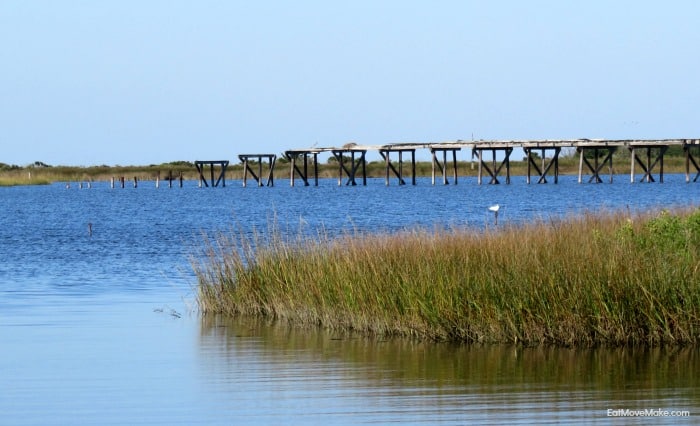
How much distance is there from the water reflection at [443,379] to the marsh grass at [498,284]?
27cm

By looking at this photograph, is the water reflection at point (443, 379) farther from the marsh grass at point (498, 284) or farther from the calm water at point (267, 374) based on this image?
the marsh grass at point (498, 284)

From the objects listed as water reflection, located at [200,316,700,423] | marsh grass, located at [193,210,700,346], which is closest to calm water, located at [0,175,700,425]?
water reflection, located at [200,316,700,423]

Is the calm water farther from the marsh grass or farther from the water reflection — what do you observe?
the marsh grass

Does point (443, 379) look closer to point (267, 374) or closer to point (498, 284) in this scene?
point (267, 374)

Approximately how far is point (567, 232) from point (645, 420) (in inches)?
273

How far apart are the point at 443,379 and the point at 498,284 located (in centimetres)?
204

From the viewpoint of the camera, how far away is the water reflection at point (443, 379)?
36.4 feet

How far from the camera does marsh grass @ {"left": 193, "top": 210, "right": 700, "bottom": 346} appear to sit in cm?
1394

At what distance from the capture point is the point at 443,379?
12703 mm

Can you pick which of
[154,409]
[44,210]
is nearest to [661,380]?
[154,409]

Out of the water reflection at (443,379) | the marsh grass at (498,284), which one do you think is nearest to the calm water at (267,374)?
the water reflection at (443,379)

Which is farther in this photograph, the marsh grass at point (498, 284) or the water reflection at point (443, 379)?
the marsh grass at point (498, 284)

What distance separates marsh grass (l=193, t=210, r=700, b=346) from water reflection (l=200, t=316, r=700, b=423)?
0.27 metres

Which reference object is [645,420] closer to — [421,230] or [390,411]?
[390,411]
